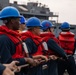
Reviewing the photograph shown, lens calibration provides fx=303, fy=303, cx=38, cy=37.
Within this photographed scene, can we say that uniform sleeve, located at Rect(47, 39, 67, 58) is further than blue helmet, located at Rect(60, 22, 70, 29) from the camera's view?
No

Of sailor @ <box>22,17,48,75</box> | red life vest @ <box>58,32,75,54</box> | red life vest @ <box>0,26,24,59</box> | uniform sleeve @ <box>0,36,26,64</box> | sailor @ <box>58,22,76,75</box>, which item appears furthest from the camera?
red life vest @ <box>58,32,75,54</box>

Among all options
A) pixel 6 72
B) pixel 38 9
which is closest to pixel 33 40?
pixel 6 72

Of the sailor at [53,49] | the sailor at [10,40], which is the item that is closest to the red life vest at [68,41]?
the sailor at [53,49]

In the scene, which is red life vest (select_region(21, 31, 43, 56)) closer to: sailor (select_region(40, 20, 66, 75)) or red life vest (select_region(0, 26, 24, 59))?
sailor (select_region(40, 20, 66, 75))

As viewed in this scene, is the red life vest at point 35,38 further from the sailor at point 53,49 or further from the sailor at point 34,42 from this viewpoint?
the sailor at point 53,49

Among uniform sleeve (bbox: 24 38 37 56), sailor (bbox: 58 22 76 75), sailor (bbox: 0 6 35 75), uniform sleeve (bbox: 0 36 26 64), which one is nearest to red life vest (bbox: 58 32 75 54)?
sailor (bbox: 58 22 76 75)

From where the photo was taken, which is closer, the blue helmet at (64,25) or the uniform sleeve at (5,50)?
the uniform sleeve at (5,50)

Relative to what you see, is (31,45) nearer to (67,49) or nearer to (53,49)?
(53,49)

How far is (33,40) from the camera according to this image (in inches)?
253

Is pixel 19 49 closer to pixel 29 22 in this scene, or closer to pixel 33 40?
pixel 33 40

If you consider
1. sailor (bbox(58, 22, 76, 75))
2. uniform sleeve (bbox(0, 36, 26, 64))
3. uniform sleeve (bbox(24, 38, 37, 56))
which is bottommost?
sailor (bbox(58, 22, 76, 75))

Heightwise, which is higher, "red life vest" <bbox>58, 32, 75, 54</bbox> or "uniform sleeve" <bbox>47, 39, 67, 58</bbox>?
"uniform sleeve" <bbox>47, 39, 67, 58</bbox>

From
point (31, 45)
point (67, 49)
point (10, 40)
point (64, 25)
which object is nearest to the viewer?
point (10, 40)

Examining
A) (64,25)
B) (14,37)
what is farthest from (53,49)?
(14,37)
